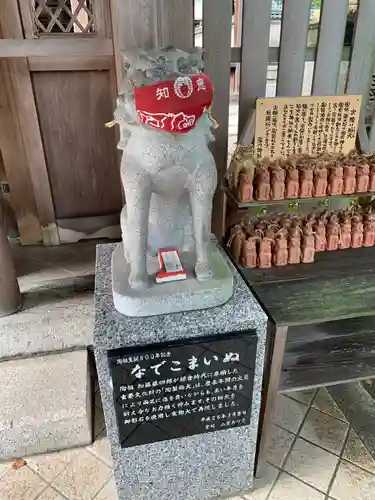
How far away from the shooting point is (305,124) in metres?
2.08

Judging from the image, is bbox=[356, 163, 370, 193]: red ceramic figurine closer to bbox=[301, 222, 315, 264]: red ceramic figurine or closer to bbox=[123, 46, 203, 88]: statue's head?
bbox=[301, 222, 315, 264]: red ceramic figurine

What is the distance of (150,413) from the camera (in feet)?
5.34

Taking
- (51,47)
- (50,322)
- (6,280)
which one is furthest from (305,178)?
(6,280)

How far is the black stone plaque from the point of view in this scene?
4.99 ft

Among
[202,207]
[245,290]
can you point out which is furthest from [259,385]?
[202,207]

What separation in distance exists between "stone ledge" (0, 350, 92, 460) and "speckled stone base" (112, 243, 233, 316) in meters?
0.87

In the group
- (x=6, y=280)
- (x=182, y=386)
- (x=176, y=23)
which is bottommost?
(x=6, y=280)

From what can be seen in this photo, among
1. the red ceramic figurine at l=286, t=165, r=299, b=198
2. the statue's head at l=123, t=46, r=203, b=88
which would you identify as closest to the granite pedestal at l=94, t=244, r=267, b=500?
the red ceramic figurine at l=286, t=165, r=299, b=198

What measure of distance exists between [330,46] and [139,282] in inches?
60.3

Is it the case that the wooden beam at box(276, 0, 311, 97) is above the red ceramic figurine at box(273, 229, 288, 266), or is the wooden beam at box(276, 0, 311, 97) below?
above

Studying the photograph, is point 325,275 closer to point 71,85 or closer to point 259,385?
point 259,385

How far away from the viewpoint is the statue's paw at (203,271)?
5.36 ft

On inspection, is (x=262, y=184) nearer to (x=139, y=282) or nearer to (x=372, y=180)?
(x=372, y=180)

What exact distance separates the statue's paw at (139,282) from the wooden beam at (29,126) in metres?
2.03
